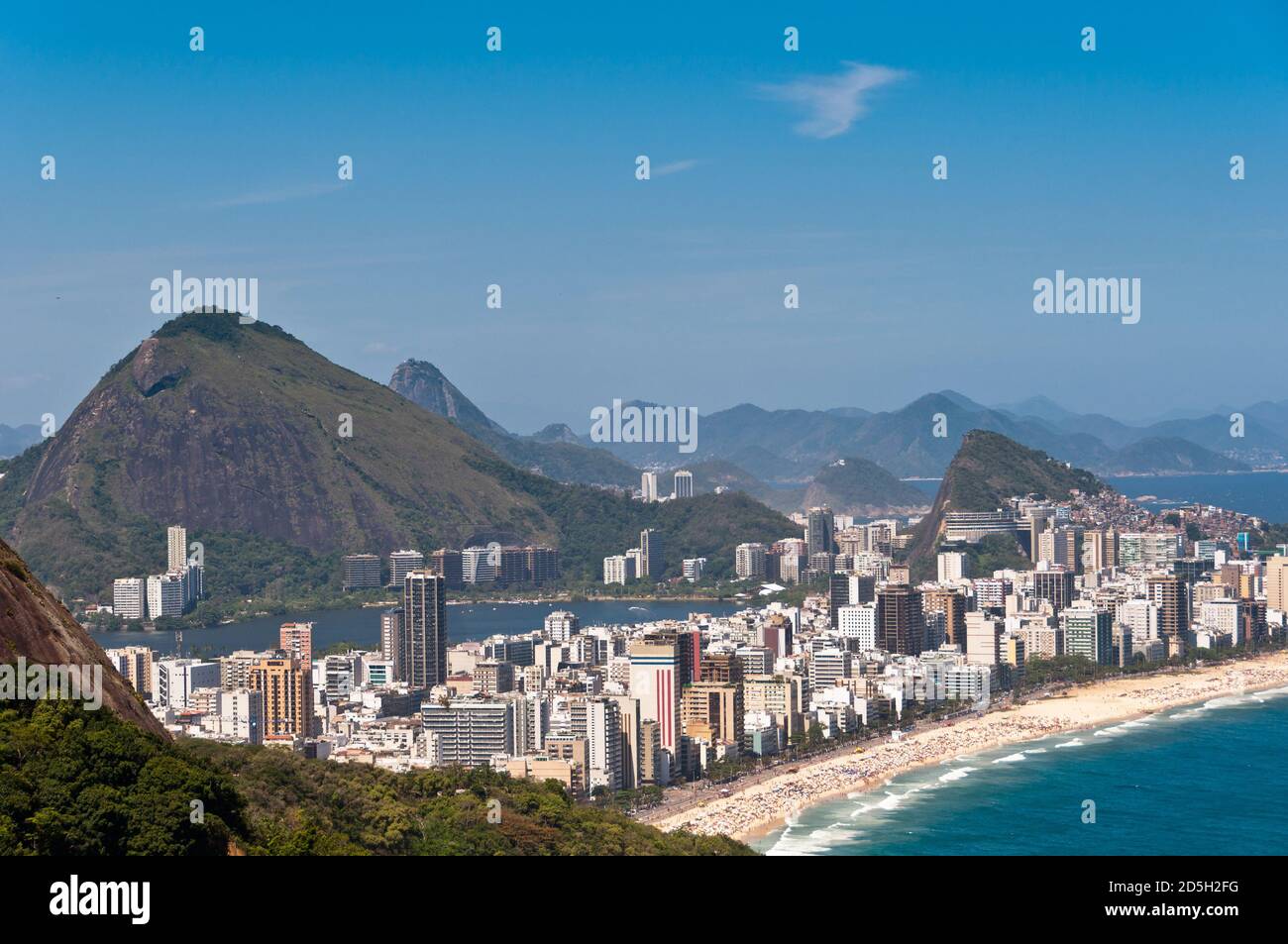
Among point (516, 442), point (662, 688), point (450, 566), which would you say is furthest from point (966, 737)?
point (516, 442)

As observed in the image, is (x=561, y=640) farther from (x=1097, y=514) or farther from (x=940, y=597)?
(x=1097, y=514)

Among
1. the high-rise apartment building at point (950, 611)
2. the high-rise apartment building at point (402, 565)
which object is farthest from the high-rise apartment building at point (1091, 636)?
the high-rise apartment building at point (402, 565)

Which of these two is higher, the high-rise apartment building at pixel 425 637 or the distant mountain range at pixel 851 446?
the distant mountain range at pixel 851 446

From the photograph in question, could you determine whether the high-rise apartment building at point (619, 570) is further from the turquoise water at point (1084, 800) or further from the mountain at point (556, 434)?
the mountain at point (556, 434)

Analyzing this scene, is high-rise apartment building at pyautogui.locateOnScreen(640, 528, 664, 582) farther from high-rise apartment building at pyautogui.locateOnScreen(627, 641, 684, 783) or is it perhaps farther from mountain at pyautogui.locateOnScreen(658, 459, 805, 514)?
high-rise apartment building at pyautogui.locateOnScreen(627, 641, 684, 783)

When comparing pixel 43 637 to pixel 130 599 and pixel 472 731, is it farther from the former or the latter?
pixel 130 599

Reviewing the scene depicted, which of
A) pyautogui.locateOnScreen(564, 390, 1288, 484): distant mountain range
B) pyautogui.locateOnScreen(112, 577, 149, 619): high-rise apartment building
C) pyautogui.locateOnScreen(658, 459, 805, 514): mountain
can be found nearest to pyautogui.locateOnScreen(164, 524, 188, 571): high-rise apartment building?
pyautogui.locateOnScreen(112, 577, 149, 619): high-rise apartment building
